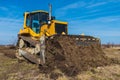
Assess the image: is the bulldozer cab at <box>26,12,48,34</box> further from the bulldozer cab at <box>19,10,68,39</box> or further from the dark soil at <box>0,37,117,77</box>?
the dark soil at <box>0,37,117,77</box>

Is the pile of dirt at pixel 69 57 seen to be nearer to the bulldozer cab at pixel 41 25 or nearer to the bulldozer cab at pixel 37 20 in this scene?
the bulldozer cab at pixel 41 25

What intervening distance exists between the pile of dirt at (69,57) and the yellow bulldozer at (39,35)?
208 millimetres

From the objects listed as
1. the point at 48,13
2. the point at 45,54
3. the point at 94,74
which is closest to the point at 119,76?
the point at 94,74

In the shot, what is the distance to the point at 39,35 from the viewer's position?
12586 millimetres

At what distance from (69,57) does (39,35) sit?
354cm

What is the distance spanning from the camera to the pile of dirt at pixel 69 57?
9.26m

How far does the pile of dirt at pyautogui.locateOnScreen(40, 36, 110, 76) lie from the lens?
926 cm

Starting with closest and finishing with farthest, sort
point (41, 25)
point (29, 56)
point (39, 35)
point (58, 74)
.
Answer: point (58, 74) → point (29, 56) → point (39, 35) → point (41, 25)

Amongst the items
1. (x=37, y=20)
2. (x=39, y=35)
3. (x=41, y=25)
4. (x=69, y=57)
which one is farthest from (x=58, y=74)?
(x=37, y=20)

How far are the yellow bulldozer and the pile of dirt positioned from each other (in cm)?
21

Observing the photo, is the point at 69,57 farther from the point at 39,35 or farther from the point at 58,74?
the point at 39,35

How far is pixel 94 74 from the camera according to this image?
863 cm

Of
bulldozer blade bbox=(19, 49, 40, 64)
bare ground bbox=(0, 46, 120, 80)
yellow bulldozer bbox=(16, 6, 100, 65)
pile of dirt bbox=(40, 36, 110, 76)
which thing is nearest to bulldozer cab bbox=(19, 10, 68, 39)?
yellow bulldozer bbox=(16, 6, 100, 65)

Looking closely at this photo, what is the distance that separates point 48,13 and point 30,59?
360 cm
